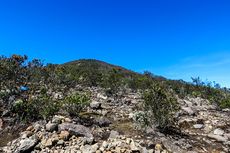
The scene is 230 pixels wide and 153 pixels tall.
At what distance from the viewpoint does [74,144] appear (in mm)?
17047

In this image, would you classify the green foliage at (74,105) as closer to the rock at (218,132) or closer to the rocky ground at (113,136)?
the rocky ground at (113,136)

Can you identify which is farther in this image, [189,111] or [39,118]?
[189,111]

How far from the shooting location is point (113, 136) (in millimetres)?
18438

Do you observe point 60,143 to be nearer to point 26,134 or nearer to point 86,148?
point 86,148

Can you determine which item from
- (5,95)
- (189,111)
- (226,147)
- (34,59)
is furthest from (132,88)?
(226,147)

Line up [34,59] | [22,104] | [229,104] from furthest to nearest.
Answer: [34,59]
[229,104]
[22,104]

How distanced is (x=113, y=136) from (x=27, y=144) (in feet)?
16.6

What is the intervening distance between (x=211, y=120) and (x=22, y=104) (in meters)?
15.4

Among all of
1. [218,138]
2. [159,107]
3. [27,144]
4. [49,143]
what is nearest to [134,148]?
[49,143]

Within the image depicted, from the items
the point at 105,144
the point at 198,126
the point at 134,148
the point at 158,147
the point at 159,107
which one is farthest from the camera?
the point at 198,126

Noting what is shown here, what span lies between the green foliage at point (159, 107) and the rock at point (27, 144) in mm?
8352

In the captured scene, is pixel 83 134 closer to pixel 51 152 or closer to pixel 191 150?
pixel 51 152

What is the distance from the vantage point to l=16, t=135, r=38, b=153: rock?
55.7ft

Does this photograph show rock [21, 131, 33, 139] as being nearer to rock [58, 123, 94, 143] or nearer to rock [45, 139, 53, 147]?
rock [58, 123, 94, 143]
